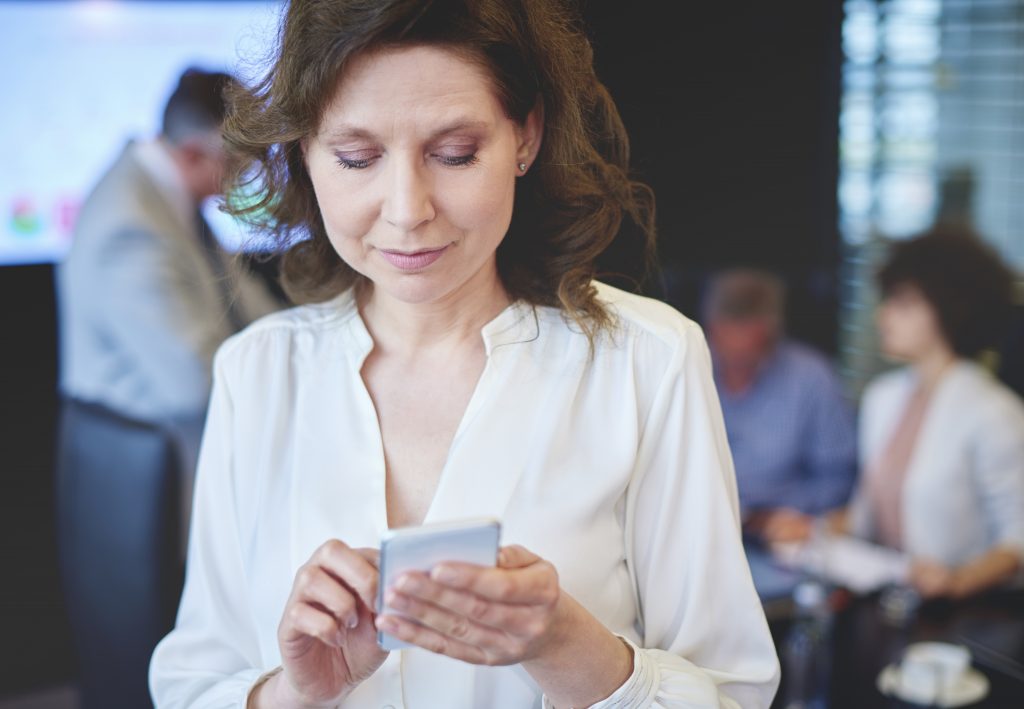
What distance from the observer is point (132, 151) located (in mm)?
3305

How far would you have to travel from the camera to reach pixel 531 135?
3.77 ft

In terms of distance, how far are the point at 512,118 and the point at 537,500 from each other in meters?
0.40

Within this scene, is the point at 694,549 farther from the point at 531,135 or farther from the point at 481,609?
the point at 531,135

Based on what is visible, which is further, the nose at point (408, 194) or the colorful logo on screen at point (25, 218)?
the colorful logo on screen at point (25, 218)

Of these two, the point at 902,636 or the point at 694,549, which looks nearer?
the point at 694,549

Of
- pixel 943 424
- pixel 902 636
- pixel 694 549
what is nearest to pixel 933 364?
pixel 943 424

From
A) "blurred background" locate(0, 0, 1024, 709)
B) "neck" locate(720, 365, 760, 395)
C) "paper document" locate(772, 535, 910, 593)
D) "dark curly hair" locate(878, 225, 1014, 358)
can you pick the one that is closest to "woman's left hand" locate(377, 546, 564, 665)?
"paper document" locate(772, 535, 910, 593)

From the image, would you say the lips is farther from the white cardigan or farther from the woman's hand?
the white cardigan

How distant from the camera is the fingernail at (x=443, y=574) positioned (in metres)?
0.88

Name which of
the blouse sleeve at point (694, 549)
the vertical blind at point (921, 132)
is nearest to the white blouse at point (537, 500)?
the blouse sleeve at point (694, 549)

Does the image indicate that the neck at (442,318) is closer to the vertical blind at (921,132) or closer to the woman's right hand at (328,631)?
the woman's right hand at (328,631)

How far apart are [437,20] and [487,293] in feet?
1.07

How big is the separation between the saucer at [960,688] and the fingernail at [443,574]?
1636mm

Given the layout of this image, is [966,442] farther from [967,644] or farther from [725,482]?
[725,482]
